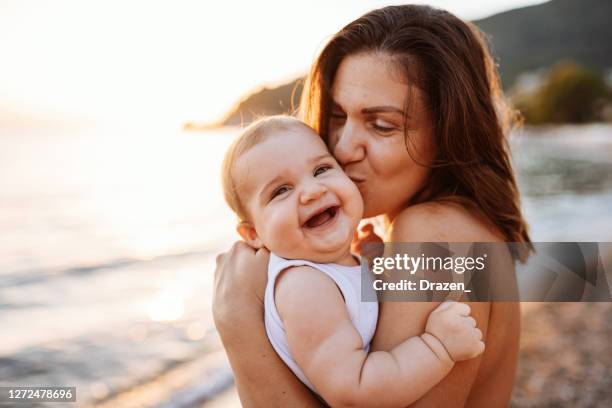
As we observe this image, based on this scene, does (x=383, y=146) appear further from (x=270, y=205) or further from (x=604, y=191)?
(x=604, y=191)

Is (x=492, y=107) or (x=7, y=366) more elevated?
(x=7, y=366)

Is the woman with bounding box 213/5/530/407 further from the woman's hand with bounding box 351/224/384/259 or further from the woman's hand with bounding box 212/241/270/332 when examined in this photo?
the woman's hand with bounding box 351/224/384/259

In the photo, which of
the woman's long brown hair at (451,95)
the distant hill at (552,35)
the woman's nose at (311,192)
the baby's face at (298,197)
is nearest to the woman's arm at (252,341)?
the baby's face at (298,197)

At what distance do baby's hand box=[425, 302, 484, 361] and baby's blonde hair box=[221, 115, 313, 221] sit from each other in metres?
0.84

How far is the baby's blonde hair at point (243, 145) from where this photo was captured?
2.19m

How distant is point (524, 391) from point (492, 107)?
9.56 ft

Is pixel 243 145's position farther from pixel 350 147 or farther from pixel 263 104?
pixel 263 104

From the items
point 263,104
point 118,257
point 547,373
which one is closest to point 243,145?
point 263,104

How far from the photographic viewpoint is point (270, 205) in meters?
2.07

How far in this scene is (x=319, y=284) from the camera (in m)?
1.88

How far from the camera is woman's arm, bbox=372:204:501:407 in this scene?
195 centimetres

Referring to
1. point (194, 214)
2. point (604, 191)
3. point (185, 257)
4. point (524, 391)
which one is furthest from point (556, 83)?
point (524, 391)

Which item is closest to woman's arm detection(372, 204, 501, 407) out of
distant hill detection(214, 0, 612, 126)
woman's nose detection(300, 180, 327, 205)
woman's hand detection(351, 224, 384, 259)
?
woman's hand detection(351, 224, 384, 259)

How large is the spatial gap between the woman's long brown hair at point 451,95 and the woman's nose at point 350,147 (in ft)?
0.94
